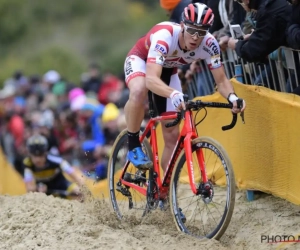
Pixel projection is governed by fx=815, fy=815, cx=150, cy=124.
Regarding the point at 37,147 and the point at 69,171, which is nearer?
the point at 69,171

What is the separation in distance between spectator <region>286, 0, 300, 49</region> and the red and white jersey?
28.3 inches

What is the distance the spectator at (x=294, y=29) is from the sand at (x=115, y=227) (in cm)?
171

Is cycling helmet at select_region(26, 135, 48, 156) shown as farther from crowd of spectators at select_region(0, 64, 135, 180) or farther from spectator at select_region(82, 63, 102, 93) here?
spectator at select_region(82, 63, 102, 93)

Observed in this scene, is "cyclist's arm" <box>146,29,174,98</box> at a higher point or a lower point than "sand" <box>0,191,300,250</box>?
higher

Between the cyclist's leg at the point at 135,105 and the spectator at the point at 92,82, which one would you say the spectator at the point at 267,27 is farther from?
the spectator at the point at 92,82

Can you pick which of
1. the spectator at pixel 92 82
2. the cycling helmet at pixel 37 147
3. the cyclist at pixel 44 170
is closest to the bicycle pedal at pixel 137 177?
the cyclist at pixel 44 170

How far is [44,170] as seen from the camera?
12633 millimetres

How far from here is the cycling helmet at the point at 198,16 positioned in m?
7.47

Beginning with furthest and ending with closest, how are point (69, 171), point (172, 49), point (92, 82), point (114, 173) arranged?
point (92, 82) < point (69, 171) < point (114, 173) < point (172, 49)

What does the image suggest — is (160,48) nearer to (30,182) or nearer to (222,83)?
(222,83)

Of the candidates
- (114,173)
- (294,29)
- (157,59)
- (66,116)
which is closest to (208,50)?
(157,59)

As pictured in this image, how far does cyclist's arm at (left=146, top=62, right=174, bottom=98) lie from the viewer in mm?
7484

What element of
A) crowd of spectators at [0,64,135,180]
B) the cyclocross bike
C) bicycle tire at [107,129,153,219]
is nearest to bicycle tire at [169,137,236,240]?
the cyclocross bike

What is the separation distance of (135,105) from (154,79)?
577 mm
